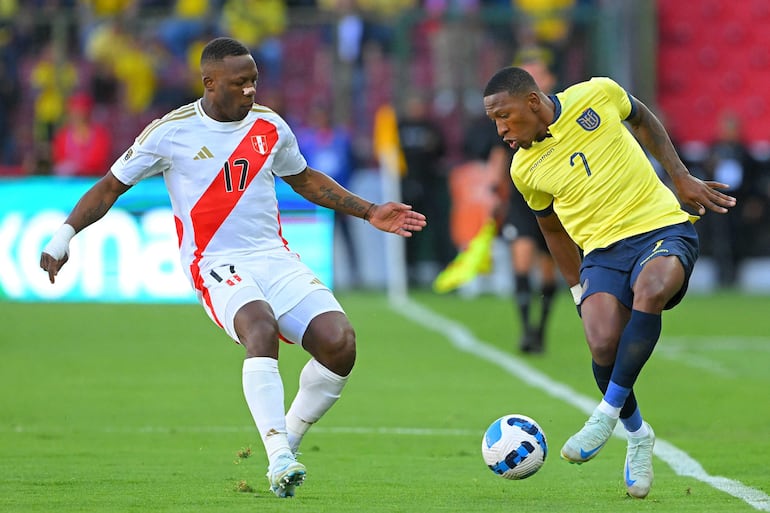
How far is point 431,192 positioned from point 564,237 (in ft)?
45.2

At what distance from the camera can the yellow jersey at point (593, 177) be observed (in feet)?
22.7

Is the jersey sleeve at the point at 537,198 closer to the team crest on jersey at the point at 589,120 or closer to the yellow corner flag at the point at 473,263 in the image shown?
the team crest on jersey at the point at 589,120

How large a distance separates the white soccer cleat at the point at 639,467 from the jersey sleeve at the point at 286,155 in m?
2.13

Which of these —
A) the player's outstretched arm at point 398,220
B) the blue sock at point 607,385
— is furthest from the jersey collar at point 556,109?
the blue sock at point 607,385

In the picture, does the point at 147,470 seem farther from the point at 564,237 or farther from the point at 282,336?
the point at 564,237

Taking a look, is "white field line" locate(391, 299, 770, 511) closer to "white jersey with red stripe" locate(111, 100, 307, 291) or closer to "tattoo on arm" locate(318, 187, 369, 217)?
"tattoo on arm" locate(318, 187, 369, 217)

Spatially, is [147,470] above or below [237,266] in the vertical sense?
below

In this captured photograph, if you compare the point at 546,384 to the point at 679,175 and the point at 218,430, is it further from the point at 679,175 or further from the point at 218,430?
the point at 679,175

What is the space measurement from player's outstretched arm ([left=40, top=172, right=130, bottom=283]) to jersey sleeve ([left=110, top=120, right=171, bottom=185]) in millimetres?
46

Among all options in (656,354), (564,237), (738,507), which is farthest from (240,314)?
(656,354)

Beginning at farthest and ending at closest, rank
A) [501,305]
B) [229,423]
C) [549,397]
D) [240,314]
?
1. [501,305]
2. [549,397]
3. [229,423]
4. [240,314]

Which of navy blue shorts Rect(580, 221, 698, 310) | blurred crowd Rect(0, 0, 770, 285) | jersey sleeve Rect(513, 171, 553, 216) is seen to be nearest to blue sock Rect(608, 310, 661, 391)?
navy blue shorts Rect(580, 221, 698, 310)

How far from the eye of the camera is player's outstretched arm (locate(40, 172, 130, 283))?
662cm

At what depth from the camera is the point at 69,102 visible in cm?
2133
